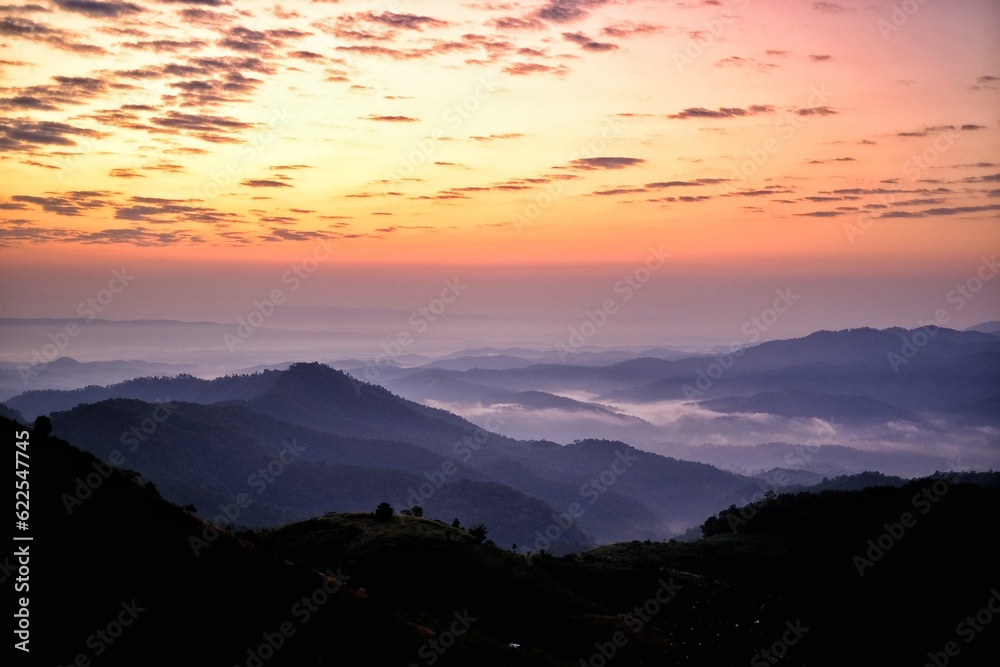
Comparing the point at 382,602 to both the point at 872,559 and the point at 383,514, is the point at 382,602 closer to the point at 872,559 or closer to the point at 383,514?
the point at 383,514

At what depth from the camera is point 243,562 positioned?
5341 cm

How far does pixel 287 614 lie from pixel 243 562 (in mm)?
5404

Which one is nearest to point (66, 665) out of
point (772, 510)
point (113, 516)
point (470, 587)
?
point (113, 516)

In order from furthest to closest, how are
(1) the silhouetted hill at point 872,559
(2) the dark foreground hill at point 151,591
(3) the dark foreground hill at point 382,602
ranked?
(1) the silhouetted hill at point 872,559, (3) the dark foreground hill at point 382,602, (2) the dark foreground hill at point 151,591

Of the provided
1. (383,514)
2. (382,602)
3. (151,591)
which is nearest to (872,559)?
(383,514)

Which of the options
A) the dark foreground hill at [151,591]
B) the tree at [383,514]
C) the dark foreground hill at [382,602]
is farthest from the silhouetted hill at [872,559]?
the dark foreground hill at [151,591]

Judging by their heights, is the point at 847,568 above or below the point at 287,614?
below

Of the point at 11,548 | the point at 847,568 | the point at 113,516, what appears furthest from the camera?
the point at 847,568

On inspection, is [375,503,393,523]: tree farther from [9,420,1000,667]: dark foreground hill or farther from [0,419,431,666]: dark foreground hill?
[0,419,431,666]: dark foreground hill

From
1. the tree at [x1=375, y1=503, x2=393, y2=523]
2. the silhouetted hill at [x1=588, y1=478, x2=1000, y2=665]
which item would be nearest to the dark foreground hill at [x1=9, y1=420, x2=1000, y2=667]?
the silhouetted hill at [x1=588, y1=478, x2=1000, y2=665]

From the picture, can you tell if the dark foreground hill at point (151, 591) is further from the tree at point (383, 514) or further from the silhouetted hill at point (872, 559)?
the silhouetted hill at point (872, 559)

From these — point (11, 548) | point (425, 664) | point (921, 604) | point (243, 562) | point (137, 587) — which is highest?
point (11, 548)

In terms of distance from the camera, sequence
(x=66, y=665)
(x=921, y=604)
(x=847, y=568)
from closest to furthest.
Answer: (x=66, y=665) < (x=921, y=604) < (x=847, y=568)

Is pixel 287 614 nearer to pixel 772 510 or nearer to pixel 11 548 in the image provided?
pixel 11 548
